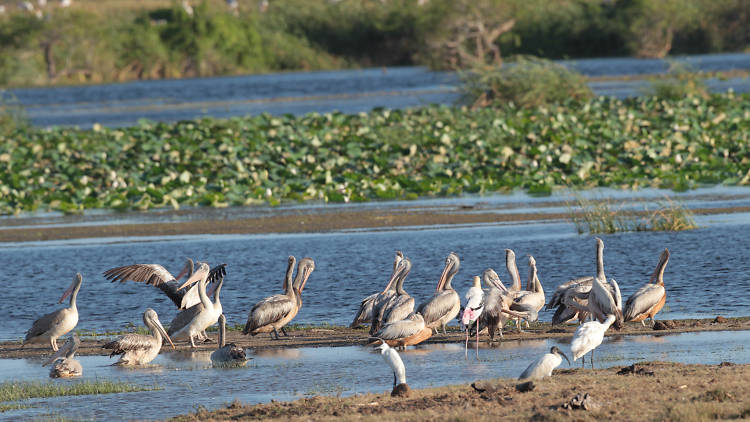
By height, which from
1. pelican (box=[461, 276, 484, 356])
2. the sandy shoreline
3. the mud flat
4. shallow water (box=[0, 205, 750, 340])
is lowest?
shallow water (box=[0, 205, 750, 340])

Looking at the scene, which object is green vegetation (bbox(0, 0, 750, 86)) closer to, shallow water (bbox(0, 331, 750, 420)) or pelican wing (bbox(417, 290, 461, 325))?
pelican wing (bbox(417, 290, 461, 325))

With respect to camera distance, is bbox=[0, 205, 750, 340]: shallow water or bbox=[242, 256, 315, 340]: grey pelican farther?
bbox=[0, 205, 750, 340]: shallow water

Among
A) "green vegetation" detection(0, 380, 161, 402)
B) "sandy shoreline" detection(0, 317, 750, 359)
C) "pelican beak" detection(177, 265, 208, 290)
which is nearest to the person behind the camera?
"green vegetation" detection(0, 380, 161, 402)

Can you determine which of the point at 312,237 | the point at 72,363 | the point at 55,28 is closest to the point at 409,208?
the point at 312,237

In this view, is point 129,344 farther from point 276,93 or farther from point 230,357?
point 276,93

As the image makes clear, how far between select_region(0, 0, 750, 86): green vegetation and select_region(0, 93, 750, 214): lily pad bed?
1428 inches

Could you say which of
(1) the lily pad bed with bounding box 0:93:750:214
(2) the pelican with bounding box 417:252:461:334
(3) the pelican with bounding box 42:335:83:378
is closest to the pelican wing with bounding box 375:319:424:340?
(2) the pelican with bounding box 417:252:461:334

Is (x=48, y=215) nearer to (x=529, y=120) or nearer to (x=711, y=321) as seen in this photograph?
(x=529, y=120)

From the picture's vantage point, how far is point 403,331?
11.1 metres

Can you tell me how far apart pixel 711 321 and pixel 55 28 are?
6956 centimetres

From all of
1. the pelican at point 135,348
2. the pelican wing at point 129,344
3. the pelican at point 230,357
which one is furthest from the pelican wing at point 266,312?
the pelican at point 230,357

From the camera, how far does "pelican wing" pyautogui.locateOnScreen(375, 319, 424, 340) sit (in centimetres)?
1109

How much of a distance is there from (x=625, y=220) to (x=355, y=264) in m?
4.92

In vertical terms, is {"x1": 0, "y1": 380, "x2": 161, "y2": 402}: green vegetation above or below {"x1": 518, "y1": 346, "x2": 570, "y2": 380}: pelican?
below
